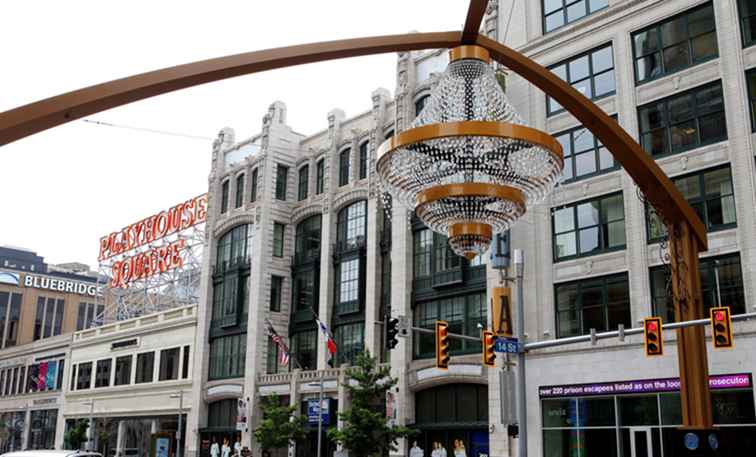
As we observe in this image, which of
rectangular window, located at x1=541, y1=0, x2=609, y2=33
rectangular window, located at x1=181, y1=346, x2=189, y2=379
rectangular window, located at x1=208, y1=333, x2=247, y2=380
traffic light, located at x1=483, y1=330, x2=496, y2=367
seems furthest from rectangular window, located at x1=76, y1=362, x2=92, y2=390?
traffic light, located at x1=483, y1=330, x2=496, y2=367

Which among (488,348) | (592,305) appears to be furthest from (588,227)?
(488,348)

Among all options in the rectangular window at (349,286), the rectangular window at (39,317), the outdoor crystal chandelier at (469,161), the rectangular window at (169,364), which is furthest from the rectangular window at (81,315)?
the outdoor crystal chandelier at (469,161)

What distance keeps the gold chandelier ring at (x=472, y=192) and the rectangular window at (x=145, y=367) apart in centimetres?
5901

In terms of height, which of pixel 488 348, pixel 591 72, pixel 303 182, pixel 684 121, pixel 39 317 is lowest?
pixel 488 348

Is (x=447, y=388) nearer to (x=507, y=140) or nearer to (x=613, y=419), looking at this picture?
(x=613, y=419)

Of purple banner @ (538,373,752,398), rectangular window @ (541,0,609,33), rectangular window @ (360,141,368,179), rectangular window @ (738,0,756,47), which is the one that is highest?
rectangular window @ (541,0,609,33)

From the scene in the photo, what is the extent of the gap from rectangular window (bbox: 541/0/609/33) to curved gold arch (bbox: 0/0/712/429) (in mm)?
19017

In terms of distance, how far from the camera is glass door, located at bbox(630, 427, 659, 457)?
3259 cm

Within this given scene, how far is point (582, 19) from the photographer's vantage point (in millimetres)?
38562

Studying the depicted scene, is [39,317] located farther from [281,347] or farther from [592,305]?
[592,305]

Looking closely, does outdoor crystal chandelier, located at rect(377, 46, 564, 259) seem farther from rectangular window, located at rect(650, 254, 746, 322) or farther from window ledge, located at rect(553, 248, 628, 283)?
window ledge, located at rect(553, 248, 628, 283)

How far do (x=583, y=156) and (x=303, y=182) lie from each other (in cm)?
2703

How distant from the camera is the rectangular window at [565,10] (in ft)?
127

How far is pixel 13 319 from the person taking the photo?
120438mm
